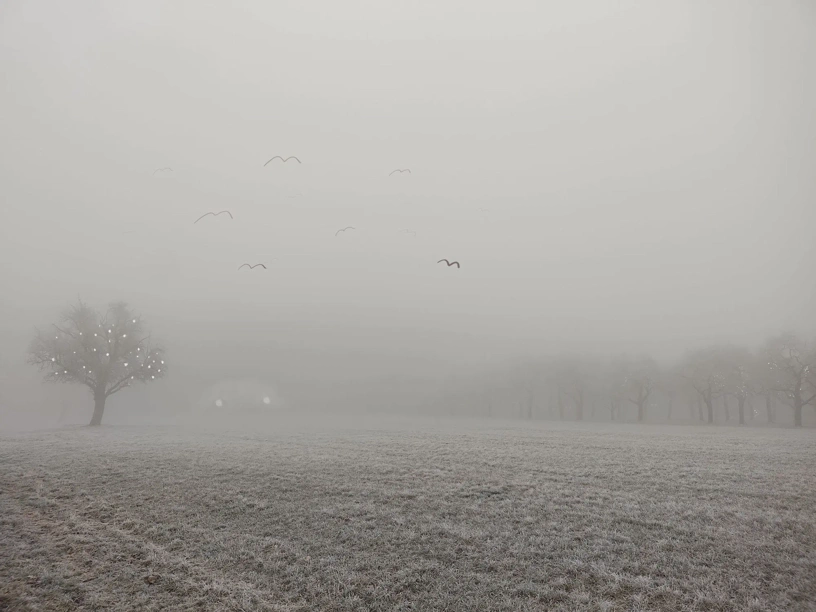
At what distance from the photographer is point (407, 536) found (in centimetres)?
1291

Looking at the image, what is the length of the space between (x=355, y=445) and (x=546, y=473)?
1715 cm

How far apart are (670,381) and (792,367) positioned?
82.8 feet

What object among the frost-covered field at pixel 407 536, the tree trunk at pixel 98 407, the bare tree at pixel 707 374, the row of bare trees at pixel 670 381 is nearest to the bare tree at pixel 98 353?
the tree trunk at pixel 98 407

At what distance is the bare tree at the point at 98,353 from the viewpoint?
49.3 m

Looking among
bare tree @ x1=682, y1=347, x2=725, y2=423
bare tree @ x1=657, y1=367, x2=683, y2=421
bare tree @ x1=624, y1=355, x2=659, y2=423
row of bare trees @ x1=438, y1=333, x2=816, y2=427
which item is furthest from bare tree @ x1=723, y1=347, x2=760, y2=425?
bare tree @ x1=624, y1=355, x2=659, y2=423

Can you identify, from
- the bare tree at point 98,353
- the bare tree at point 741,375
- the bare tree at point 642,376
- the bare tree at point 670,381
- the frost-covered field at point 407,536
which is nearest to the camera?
the frost-covered field at point 407,536

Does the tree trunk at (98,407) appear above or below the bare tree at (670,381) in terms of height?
below

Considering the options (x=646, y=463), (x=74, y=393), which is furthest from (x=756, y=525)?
(x=74, y=393)

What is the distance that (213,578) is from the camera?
10.8 metres

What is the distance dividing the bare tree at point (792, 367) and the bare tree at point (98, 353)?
94.3 meters

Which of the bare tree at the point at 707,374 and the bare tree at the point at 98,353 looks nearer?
the bare tree at the point at 98,353

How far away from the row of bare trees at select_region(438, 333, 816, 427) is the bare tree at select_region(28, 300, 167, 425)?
278 feet

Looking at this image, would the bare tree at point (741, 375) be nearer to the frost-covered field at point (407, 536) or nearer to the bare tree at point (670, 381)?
the bare tree at point (670, 381)

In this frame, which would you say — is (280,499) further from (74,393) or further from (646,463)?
(74,393)
